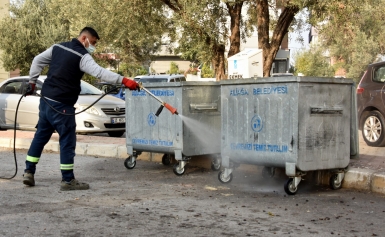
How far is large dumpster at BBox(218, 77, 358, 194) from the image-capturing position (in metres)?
6.96

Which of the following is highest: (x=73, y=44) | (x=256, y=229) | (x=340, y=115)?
(x=73, y=44)

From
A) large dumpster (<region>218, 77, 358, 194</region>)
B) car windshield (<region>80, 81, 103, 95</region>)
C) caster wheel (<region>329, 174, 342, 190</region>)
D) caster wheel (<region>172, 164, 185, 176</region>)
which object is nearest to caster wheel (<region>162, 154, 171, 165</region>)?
caster wheel (<region>172, 164, 185, 176</region>)

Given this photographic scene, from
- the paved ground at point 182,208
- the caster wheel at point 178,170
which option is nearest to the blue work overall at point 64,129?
the paved ground at point 182,208

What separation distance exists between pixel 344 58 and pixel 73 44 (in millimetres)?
48963

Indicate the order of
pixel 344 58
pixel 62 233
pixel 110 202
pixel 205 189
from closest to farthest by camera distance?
1. pixel 62 233
2. pixel 110 202
3. pixel 205 189
4. pixel 344 58

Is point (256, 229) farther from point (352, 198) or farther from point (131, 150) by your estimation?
point (131, 150)

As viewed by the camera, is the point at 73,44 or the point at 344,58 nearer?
the point at 73,44

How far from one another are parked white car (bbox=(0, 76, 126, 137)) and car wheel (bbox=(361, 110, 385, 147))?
18.0 feet

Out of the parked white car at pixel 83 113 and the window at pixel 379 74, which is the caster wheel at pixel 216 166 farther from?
the parked white car at pixel 83 113

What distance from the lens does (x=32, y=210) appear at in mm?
6008

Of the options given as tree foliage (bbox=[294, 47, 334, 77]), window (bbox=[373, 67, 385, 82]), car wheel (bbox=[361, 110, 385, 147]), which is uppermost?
tree foliage (bbox=[294, 47, 334, 77])

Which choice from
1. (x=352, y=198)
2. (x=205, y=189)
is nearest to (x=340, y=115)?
(x=352, y=198)

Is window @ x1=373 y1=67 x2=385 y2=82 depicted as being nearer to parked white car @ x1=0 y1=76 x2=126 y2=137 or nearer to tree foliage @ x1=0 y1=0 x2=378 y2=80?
parked white car @ x1=0 y1=76 x2=126 y2=137

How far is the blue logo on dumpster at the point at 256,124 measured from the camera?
7340mm
